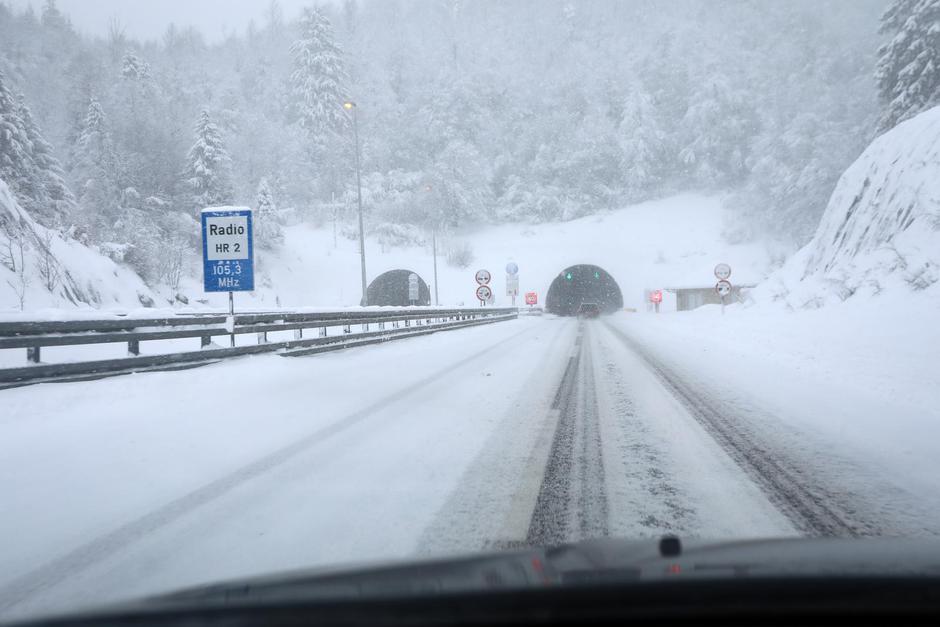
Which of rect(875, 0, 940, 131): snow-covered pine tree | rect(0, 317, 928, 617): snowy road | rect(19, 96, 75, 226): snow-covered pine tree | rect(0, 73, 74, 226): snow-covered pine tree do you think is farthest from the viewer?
rect(19, 96, 75, 226): snow-covered pine tree

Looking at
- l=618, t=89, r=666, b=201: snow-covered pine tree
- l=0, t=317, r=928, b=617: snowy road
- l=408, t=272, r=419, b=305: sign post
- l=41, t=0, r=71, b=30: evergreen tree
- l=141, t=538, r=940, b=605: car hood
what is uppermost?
l=41, t=0, r=71, b=30: evergreen tree

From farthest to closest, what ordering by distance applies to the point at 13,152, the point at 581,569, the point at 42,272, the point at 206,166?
the point at 206,166
the point at 13,152
the point at 42,272
the point at 581,569

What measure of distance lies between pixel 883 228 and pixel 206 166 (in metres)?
44.3

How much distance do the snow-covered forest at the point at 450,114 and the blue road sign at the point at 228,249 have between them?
27.0 metres

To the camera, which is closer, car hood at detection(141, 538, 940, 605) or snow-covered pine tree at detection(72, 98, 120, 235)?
car hood at detection(141, 538, 940, 605)

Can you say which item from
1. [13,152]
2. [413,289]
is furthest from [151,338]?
[13,152]

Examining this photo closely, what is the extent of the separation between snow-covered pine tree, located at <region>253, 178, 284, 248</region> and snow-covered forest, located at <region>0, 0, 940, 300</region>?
17 centimetres

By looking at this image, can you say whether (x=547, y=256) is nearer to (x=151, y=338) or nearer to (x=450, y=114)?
(x=450, y=114)

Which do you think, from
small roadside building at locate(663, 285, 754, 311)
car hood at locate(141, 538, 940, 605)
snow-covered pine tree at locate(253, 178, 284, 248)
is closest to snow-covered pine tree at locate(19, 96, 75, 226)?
snow-covered pine tree at locate(253, 178, 284, 248)

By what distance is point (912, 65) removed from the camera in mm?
29859

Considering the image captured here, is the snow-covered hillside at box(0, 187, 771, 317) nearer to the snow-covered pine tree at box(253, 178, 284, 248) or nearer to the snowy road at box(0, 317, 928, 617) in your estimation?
the snow-covered pine tree at box(253, 178, 284, 248)

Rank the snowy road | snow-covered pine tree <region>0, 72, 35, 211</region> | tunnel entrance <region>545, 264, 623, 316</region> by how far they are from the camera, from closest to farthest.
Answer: the snowy road → snow-covered pine tree <region>0, 72, 35, 211</region> → tunnel entrance <region>545, 264, 623, 316</region>

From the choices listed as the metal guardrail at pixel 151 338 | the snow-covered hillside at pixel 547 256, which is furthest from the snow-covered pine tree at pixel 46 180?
the metal guardrail at pixel 151 338

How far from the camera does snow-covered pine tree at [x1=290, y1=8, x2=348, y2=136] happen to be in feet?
254
